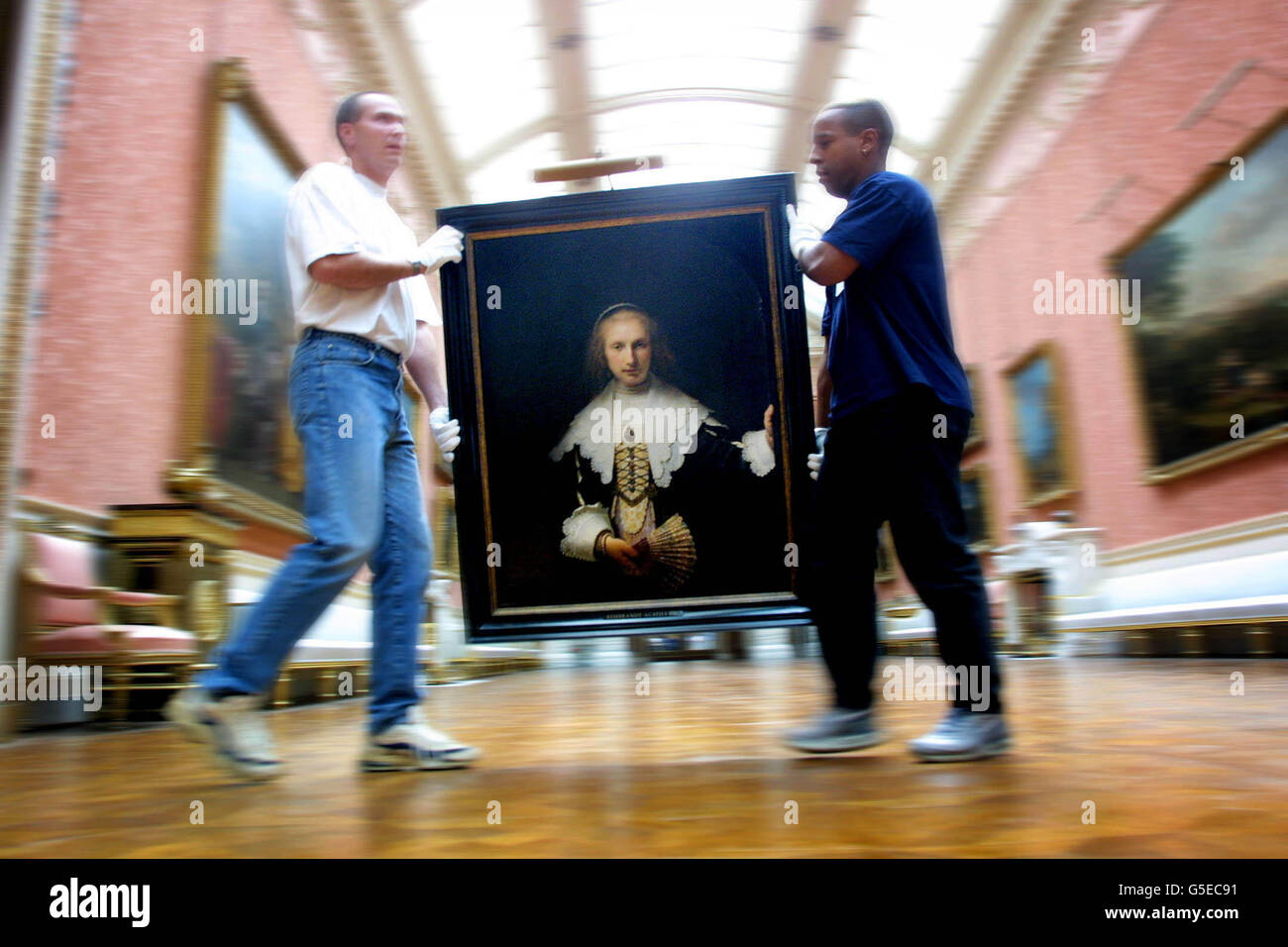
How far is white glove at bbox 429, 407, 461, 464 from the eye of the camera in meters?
2.46

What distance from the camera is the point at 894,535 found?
2350 mm

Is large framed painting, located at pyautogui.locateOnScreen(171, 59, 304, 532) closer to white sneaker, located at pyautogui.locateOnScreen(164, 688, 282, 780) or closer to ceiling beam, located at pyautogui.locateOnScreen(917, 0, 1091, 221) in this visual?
white sneaker, located at pyautogui.locateOnScreen(164, 688, 282, 780)

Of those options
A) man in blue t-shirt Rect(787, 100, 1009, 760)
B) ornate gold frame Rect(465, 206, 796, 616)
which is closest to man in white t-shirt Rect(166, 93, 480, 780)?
ornate gold frame Rect(465, 206, 796, 616)

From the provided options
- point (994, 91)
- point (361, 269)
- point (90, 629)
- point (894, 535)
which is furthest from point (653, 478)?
point (994, 91)

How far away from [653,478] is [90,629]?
295cm

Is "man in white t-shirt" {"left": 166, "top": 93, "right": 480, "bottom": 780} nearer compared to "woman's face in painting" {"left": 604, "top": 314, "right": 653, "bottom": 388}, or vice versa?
"man in white t-shirt" {"left": 166, "top": 93, "right": 480, "bottom": 780}

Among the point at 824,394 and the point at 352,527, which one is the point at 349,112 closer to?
the point at 352,527

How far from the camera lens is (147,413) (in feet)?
16.9

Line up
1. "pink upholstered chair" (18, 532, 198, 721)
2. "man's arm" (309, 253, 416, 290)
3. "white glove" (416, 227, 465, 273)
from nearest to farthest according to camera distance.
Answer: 1. "man's arm" (309, 253, 416, 290)
2. "white glove" (416, 227, 465, 273)
3. "pink upholstered chair" (18, 532, 198, 721)

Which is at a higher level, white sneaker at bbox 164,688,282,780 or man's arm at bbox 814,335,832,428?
man's arm at bbox 814,335,832,428
